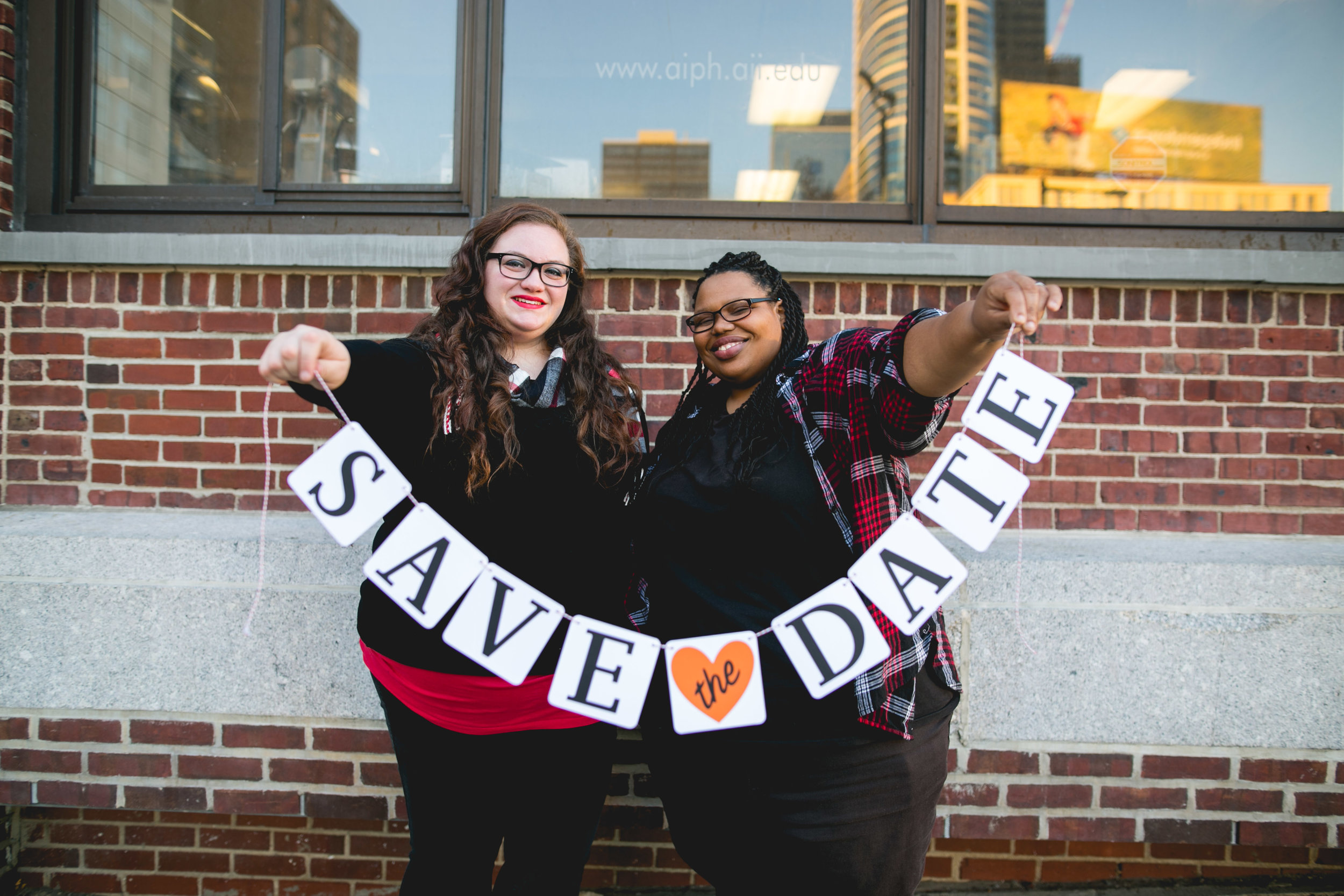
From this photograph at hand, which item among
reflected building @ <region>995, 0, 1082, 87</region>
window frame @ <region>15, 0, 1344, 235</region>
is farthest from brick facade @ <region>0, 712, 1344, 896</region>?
reflected building @ <region>995, 0, 1082, 87</region>

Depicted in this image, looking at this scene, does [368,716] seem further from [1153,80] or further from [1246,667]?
[1153,80]

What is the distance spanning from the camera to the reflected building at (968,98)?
2777 mm

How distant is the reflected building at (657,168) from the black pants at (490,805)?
1979mm

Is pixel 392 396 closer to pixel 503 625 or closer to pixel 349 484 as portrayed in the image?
pixel 349 484

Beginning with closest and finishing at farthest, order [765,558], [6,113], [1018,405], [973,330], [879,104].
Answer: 1. [973,330]
2. [1018,405]
3. [765,558]
4. [6,113]
5. [879,104]

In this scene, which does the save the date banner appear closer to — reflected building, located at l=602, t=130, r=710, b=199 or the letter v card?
the letter v card

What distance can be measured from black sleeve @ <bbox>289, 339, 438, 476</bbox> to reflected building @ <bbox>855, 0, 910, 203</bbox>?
182 cm

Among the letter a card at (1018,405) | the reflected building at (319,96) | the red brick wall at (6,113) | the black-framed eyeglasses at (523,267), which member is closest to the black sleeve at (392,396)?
the black-framed eyeglasses at (523,267)

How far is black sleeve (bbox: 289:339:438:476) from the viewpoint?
5.22 feet

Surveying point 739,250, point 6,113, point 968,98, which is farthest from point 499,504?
point 6,113

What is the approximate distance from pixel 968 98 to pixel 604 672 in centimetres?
252

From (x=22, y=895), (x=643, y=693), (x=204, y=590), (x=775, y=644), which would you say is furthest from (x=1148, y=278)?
(x=22, y=895)

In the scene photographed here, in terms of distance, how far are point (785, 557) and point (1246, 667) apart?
5.91 ft

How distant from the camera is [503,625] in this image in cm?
166
